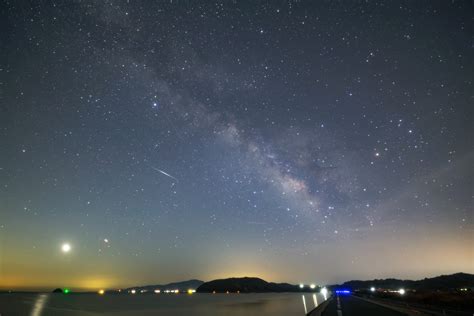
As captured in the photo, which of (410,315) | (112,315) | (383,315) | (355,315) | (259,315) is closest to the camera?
(410,315)

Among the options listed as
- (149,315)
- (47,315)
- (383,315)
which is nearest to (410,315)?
(383,315)

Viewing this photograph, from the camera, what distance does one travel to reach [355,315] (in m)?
47.0

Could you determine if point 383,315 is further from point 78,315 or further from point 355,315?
point 78,315

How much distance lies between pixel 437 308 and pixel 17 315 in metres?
97.6

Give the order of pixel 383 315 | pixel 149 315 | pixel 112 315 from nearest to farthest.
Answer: pixel 383 315
pixel 149 315
pixel 112 315

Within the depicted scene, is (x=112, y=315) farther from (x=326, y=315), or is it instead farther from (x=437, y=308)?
(x=437, y=308)

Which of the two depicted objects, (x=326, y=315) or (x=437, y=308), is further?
(x=326, y=315)

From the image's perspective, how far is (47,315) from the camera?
330 feet

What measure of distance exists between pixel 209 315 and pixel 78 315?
3927cm

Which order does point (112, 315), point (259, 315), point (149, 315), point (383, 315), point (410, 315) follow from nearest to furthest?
point (410, 315)
point (383, 315)
point (259, 315)
point (149, 315)
point (112, 315)

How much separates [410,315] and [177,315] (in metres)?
73.2

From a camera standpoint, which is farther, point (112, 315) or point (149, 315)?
point (112, 315)

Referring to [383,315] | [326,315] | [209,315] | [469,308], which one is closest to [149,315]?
[209,315]

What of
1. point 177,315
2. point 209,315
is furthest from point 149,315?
point 209,315
